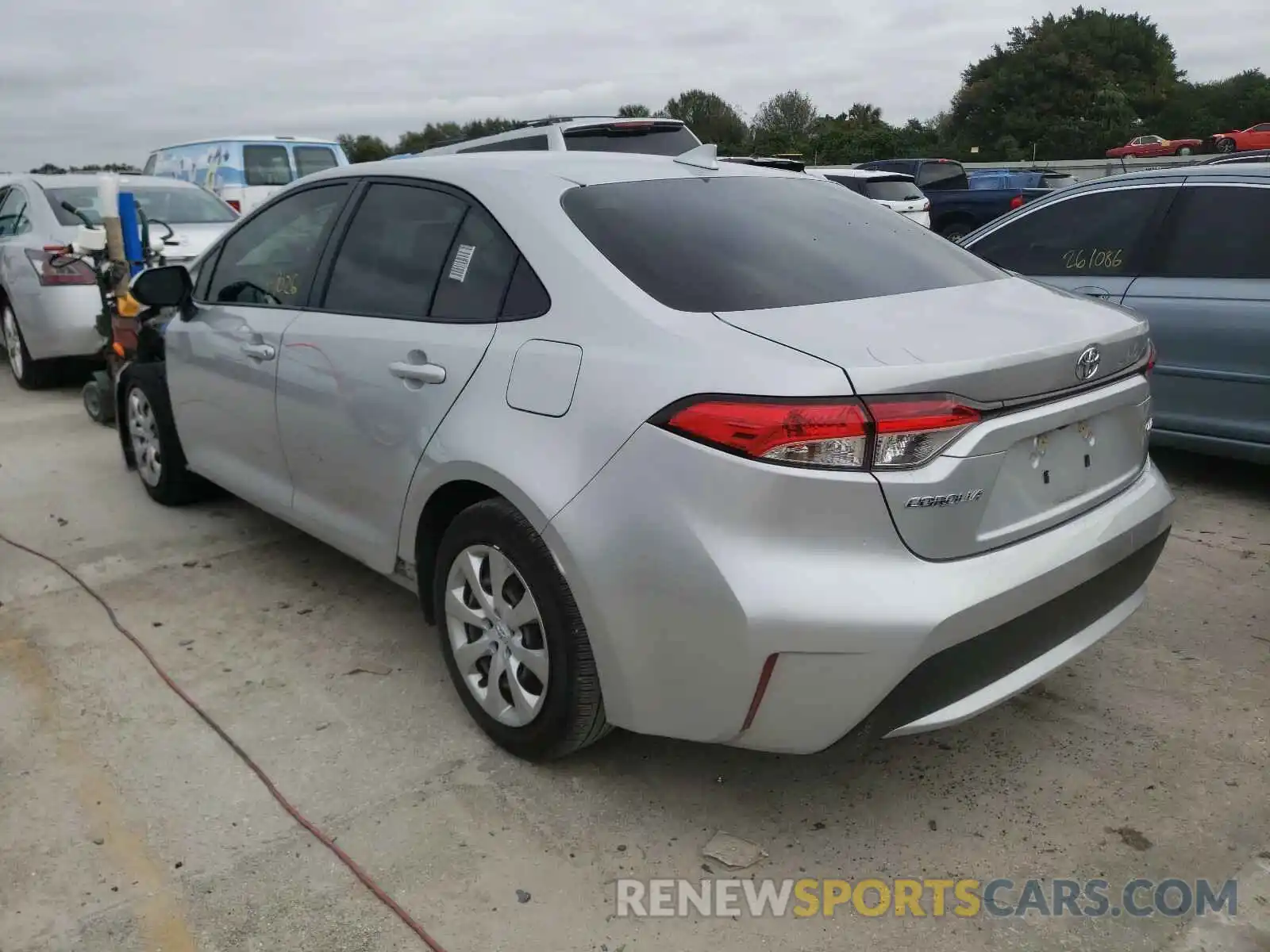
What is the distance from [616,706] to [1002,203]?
48.2 feet

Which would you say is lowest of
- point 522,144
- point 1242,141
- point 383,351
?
point 383,351

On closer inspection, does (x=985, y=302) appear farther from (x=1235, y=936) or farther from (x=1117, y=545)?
(x=1235, y=936)

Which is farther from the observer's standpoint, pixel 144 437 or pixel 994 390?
pixel 144 437

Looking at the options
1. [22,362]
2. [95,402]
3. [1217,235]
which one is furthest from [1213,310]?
[22,362]

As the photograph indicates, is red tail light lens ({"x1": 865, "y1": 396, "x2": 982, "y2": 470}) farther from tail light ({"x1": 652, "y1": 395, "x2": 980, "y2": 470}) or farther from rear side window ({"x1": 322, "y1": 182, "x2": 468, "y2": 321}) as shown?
rear side window ({"x1": 322, "y1": 182, "x2": 468, "y2": 321})

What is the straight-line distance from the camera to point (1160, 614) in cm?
368

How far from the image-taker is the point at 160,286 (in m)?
4.20

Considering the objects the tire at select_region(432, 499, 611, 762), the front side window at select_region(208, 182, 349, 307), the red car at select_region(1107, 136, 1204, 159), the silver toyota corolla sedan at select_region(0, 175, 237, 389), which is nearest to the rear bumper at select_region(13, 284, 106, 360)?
the silver toyota corolla sedan at select_region(0, 175, 237, 389)

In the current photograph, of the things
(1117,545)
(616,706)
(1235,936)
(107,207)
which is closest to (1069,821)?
(1235,936)

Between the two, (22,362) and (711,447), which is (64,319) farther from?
(711,447)

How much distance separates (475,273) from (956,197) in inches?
584

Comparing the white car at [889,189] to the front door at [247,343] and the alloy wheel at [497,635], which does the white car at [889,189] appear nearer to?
the front door at [247,343]

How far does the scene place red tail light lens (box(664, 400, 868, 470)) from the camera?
2070 millimetres

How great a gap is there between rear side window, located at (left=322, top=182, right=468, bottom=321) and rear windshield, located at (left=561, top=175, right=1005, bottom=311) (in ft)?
1.60
